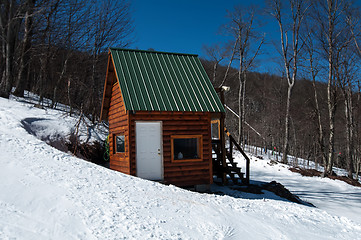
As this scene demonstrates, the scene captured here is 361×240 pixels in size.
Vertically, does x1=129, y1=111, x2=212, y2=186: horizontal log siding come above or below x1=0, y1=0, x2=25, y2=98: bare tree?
below

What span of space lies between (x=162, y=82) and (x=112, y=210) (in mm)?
6318

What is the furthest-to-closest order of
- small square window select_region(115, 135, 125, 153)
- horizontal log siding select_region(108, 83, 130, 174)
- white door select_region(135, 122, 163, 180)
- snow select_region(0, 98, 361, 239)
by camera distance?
small square window select_region(115, 135, 125, 153) → horizontal log siding select_region(108, 83, 130, 174) → white door select_region(135, 122, 163, 180) → snow select_region(0, 98, 361, 239)

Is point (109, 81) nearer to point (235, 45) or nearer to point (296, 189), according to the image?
point (296, 189)

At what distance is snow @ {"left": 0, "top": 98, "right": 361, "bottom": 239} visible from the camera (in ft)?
14.8

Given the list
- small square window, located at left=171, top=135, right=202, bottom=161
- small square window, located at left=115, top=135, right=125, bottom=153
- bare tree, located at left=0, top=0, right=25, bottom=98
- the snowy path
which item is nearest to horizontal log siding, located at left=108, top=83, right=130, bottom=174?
small square window, located at left=115, top=135, right=125, bottom=153

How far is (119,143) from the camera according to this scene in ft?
37.1

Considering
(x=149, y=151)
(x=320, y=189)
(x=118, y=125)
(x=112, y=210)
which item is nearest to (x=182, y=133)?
(x=149, y=151)

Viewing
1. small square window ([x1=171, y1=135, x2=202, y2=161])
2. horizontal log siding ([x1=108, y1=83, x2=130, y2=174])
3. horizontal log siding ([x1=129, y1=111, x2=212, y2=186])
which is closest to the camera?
horizontal log siding ([x1=129, y1=111, x2=212, y2=186])

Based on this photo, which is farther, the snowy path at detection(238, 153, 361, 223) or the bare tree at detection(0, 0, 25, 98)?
the bare tree at detection(0, 0, 25, 98)

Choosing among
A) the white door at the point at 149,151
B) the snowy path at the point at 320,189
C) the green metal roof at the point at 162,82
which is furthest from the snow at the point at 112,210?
the snowy path at the point at 320,189

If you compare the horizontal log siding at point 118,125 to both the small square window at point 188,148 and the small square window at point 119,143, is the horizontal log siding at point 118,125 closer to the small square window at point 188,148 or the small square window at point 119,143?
the small square window at point 119,143

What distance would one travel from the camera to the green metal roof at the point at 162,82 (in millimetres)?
9875

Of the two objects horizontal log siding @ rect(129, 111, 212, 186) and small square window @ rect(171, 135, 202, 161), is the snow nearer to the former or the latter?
horizontal log siding @ rect(129, 111, 212, 186)

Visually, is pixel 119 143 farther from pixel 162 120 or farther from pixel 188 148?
pixel 188 148
